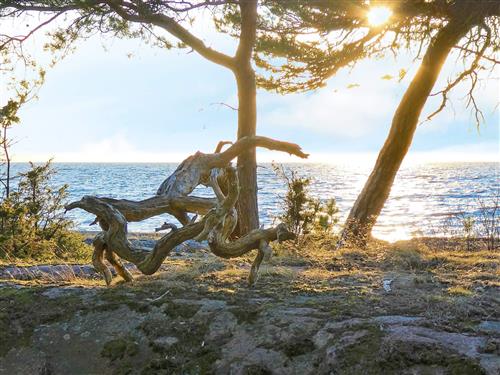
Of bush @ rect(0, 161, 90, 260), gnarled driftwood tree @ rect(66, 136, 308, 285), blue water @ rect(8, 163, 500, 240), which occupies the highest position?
gnarled driftwood tree @ rect(66, 136, 308, 285)

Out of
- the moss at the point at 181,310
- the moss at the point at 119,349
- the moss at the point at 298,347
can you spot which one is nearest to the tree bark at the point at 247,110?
the moss at the point at 181,310

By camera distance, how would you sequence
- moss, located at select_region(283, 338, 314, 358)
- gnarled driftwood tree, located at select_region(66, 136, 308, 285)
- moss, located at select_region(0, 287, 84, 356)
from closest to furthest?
moss, located at select_region(283, 338, 314, 358)
moss, located at select_region(0, 287, 84, 356)
gnarled driftwood tree, located at select_region(66, 136, 308, 285)

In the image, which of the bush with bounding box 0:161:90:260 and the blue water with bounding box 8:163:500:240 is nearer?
the bush with bounding box 0:161:90:260

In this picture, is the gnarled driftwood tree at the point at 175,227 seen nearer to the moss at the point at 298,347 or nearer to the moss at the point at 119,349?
the moss at the point at 119,349

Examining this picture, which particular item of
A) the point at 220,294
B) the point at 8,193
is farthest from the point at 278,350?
the point at 8,193

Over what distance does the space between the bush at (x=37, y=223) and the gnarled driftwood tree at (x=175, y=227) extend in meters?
4.60

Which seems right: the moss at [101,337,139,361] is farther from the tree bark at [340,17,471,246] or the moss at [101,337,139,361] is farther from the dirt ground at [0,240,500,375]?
the tree bark at [340,17,471,246]

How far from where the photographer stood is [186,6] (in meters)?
11.9

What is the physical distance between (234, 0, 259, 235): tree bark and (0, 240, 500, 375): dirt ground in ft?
23.5

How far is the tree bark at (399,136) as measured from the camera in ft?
34.1

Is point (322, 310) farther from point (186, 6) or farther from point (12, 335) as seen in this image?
point (186, 6)

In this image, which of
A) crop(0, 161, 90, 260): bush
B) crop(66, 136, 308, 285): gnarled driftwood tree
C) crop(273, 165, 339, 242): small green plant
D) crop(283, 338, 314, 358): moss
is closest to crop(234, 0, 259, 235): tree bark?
crop(273, 165, 339, 242): small green plant

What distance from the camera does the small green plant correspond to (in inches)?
442

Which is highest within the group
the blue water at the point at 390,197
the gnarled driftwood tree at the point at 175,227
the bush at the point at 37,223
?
the gnarled driftwood tree at the point at 175,227
